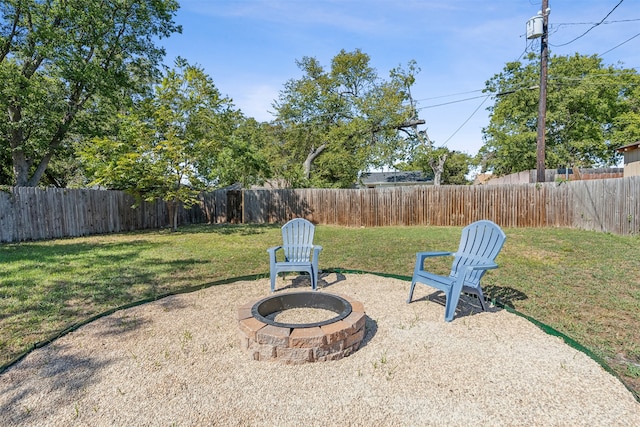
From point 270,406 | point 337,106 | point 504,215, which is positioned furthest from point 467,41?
point 270,406

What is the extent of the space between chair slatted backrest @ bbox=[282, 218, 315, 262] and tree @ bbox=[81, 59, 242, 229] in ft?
22.2

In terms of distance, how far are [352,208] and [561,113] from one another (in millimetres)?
14926

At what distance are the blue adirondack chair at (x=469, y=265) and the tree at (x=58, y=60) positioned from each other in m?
12.1

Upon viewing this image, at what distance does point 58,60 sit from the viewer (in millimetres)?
10453

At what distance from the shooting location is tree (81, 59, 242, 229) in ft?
31.4

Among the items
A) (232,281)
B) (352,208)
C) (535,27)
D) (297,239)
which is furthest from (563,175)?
(232,281)

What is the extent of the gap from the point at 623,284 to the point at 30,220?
12367mm

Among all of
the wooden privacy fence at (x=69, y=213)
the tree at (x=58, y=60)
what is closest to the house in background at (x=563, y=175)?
the wooden privacy fence at (x=69, y=213)

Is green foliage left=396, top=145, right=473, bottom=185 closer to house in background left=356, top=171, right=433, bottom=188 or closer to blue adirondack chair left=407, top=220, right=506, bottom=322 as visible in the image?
house in background left=356, top=171, right=433, bottom=188

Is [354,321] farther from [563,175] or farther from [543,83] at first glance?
[563,175]

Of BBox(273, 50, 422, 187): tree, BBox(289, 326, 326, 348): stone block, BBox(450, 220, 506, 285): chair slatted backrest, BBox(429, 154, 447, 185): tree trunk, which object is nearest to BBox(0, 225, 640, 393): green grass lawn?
BBox(450, 220, 506, 285): chair slatted backrest

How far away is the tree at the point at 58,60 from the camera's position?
398 inches

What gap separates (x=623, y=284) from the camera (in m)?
4.21

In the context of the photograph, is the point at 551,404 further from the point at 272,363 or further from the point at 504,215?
the point at 504,215
